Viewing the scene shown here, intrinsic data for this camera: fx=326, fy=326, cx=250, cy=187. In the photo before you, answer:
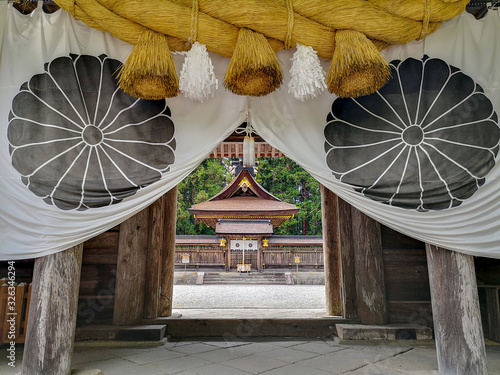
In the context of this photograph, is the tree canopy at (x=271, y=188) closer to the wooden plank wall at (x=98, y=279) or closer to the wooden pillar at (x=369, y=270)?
the wooden plank wall at (x=98, y=279)

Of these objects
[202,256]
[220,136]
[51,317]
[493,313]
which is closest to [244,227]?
[202,256]

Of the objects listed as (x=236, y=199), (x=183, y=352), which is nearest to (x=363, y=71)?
(x=183, y=352)

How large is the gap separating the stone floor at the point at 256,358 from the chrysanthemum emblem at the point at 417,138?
1.48 meters

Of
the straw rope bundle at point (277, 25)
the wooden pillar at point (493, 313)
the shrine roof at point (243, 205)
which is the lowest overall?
the wooden pillar at point (493, 313)

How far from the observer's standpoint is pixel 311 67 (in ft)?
7.30

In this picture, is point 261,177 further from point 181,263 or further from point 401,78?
point 401,78

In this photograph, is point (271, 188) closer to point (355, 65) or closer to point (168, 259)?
point (168, 259)

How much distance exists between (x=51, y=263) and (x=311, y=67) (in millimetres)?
2318

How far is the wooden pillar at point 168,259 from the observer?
4.39m

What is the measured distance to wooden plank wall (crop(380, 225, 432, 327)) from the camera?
13.1ft

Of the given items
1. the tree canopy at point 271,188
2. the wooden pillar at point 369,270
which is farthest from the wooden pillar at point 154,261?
the tree canopy at point 271,188

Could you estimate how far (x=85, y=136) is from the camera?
8.09 feet

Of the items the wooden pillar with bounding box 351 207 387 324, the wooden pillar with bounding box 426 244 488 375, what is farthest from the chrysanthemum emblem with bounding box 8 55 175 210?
the wooden pillar with bounding box 351 207 387 324

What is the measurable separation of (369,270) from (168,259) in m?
2.72
